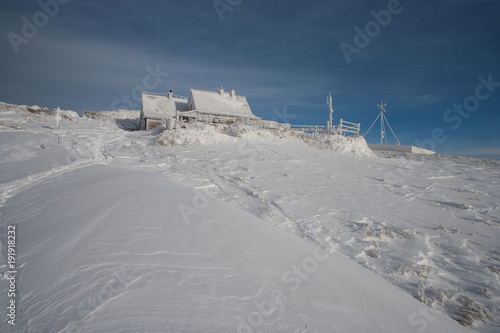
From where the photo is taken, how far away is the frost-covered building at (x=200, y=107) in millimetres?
24875

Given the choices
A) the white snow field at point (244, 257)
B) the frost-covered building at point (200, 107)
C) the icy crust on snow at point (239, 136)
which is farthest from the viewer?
the frost-covered building at point (200, 107)

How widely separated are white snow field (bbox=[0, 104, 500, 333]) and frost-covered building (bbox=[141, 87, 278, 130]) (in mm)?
18734

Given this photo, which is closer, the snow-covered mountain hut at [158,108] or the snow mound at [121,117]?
the snow-covered mountain hut at [158,108]

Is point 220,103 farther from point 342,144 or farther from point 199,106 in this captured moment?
point 342,144

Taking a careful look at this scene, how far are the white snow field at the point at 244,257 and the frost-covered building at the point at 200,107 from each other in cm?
1873

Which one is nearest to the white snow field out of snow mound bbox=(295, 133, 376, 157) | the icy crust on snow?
the icy crust on snow

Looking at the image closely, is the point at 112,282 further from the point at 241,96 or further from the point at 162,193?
the point at 241,96

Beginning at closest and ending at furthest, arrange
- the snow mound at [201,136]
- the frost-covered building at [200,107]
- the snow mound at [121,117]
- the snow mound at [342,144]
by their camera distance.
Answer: the snow mound at [201,136] → the snow mound at [342,144] → the frost-covered building at [200,107] → the snow mound at [121,117]

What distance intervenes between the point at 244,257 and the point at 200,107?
24589 mm

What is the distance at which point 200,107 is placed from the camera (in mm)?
25266

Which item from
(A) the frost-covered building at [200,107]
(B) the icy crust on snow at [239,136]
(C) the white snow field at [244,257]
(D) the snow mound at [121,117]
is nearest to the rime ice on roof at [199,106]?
(A) the frost-covered building at [200,107]

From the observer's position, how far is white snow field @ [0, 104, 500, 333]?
1.75 metres

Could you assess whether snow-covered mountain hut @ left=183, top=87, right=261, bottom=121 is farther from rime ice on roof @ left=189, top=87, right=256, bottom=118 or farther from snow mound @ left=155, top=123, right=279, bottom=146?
snow mound @ left=155, top=123, right=279, bottom=146

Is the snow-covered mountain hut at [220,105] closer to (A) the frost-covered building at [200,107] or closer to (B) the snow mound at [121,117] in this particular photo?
(A) the frost-covered building at [200,107]
